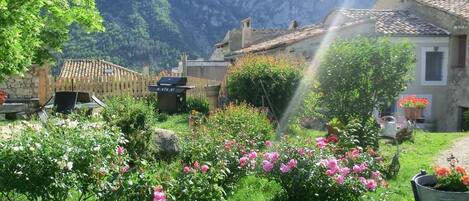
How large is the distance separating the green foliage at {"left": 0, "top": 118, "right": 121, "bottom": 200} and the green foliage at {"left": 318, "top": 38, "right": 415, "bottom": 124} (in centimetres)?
576

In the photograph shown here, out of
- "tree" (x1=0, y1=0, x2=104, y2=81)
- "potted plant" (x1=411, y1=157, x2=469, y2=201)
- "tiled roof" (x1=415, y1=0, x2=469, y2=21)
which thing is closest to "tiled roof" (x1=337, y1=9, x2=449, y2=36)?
"tiled roof" (x1=415, y1=0, x2=469, y2=21)

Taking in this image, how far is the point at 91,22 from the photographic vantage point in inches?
493

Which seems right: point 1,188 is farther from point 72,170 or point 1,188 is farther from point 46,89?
point 46,89

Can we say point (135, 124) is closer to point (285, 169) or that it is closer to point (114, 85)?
point (285, 169)

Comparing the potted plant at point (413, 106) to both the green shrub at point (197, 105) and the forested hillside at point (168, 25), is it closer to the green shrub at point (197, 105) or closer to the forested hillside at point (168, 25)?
the green shrub at point (197, 105)

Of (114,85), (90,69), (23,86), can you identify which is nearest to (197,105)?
(114,85)

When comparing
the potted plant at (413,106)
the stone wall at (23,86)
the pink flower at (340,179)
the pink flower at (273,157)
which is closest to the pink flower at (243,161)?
the pink flower at (273,157)

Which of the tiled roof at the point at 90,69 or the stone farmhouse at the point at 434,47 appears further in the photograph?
the tiled roof at the point at 90,69

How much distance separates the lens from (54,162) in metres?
4.27

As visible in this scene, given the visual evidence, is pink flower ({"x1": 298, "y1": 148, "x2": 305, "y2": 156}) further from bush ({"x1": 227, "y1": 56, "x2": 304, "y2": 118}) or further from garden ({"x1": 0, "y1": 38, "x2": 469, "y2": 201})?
bush ({"x1": 227, "y1": 56, "x2": 304, "y2": 118})

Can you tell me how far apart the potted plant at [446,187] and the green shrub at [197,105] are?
12593mm

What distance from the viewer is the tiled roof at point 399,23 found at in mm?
20078

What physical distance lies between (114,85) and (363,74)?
44.9ft

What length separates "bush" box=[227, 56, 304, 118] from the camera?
13.4 metres
